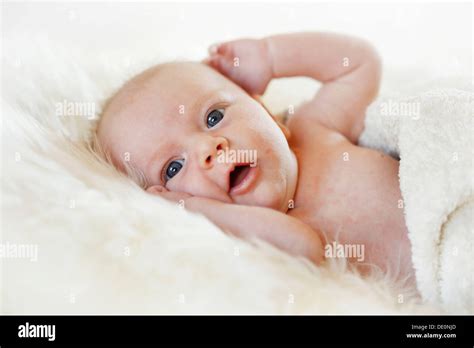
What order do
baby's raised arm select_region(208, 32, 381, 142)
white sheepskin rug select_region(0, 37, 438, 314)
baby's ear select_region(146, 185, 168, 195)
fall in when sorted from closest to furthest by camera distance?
white sheepskin rug select_region(0, 37, 438, 314) → baby's ear select_region(146, 185, 168, 195) → baby's raised arm select_region(208, 32, 381, 142)

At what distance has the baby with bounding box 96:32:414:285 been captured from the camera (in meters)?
1.03

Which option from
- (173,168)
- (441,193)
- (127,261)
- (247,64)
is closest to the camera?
(127,261)

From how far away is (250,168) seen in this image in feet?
3.56

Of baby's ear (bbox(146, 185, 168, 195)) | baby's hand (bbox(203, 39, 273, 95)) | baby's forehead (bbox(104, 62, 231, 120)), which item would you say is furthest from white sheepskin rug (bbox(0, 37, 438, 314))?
baby's hand (bbox(203, 39, 273, 95))

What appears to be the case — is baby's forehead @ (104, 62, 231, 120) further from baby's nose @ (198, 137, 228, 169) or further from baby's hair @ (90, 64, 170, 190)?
baby's nose @ (198, 137, 228, 169)

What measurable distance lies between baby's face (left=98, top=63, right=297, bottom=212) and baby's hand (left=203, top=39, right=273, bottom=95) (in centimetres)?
17

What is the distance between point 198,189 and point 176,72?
294mm

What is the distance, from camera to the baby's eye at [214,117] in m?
1.16

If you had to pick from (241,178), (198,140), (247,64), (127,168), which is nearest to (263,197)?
(241,178)

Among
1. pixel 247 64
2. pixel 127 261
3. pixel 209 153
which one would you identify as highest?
pixel 247 64

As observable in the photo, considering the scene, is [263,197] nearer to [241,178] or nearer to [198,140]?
[241,178]

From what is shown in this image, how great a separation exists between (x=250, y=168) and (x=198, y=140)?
4.3 inches
